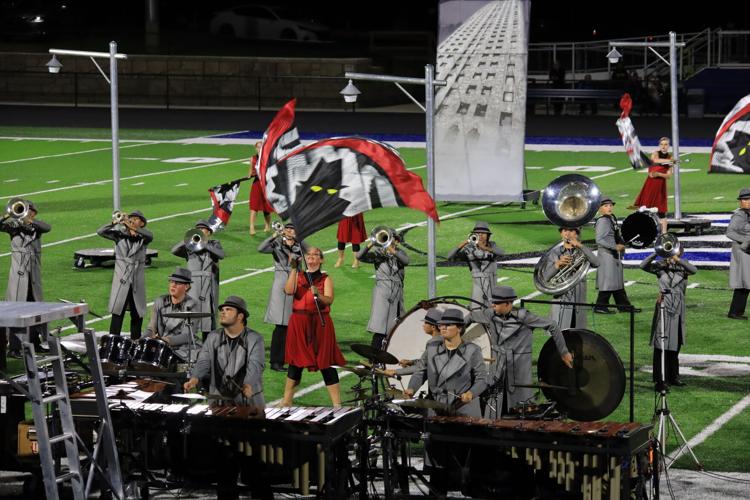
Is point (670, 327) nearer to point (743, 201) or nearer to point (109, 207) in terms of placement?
point (743, 201)

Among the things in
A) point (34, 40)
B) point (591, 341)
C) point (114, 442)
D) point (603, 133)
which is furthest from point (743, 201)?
point (34, 40)

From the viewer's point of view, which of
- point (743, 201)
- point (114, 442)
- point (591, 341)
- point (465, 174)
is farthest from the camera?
point (465, 174)

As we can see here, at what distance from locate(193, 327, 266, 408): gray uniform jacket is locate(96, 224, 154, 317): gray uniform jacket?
561cm

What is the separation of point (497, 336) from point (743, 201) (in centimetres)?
688

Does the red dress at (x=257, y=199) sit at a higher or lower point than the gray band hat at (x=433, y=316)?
higher

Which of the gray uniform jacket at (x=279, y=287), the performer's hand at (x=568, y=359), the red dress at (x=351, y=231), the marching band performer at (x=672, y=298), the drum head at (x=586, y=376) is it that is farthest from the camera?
the red dress at (x=351, y=231)

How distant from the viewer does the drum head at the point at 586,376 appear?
1414 cm

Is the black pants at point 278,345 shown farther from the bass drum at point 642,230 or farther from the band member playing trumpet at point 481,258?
the bass drum at point 642,230

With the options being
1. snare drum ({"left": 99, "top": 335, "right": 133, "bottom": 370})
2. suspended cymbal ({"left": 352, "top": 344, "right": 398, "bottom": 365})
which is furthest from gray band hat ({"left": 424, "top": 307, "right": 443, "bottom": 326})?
snare drum ({"left": 99, "top": 335, "right": 133, "bottom": 370})

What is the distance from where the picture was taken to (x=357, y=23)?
6794 centimetres

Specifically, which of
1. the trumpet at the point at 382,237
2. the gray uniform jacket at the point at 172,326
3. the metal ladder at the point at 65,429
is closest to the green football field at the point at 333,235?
the gray uniform jacket at the point at 172,326

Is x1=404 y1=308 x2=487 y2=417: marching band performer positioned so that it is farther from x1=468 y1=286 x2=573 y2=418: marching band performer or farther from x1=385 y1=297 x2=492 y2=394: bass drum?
x1=385 y1=297 x2=492 y2=394: bass drum

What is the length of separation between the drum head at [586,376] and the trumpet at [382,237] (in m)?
3.90

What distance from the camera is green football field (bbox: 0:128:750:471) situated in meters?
17.1
